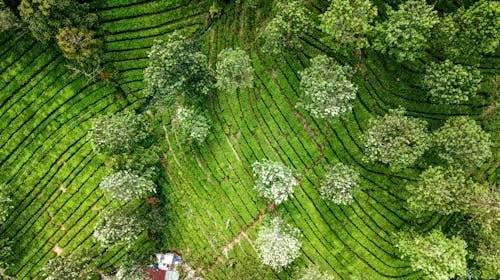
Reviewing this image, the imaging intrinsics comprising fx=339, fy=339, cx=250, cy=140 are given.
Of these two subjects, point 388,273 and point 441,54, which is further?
point 388,273

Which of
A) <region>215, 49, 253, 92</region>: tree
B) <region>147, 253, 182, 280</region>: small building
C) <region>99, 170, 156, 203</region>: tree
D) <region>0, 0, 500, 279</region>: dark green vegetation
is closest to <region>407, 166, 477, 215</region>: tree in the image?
<region>0, 0, 500, 279</region>: dark green vegetation

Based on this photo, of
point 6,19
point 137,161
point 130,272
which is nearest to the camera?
point 6,19

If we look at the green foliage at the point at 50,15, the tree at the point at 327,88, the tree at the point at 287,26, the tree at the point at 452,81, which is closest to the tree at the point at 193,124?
the tree at the point at 287,26

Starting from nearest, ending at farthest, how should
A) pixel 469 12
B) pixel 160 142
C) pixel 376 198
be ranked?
pixel 469 12
pixel 376 198
pixel 160 142

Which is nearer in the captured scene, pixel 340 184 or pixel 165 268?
pixel 340 184

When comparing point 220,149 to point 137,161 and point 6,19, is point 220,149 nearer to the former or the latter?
point 137,161

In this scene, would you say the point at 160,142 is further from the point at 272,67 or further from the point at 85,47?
the point at 272,67

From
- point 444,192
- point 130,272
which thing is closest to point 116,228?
point 130,272

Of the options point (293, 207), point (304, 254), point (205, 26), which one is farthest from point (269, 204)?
point (205, 26)
